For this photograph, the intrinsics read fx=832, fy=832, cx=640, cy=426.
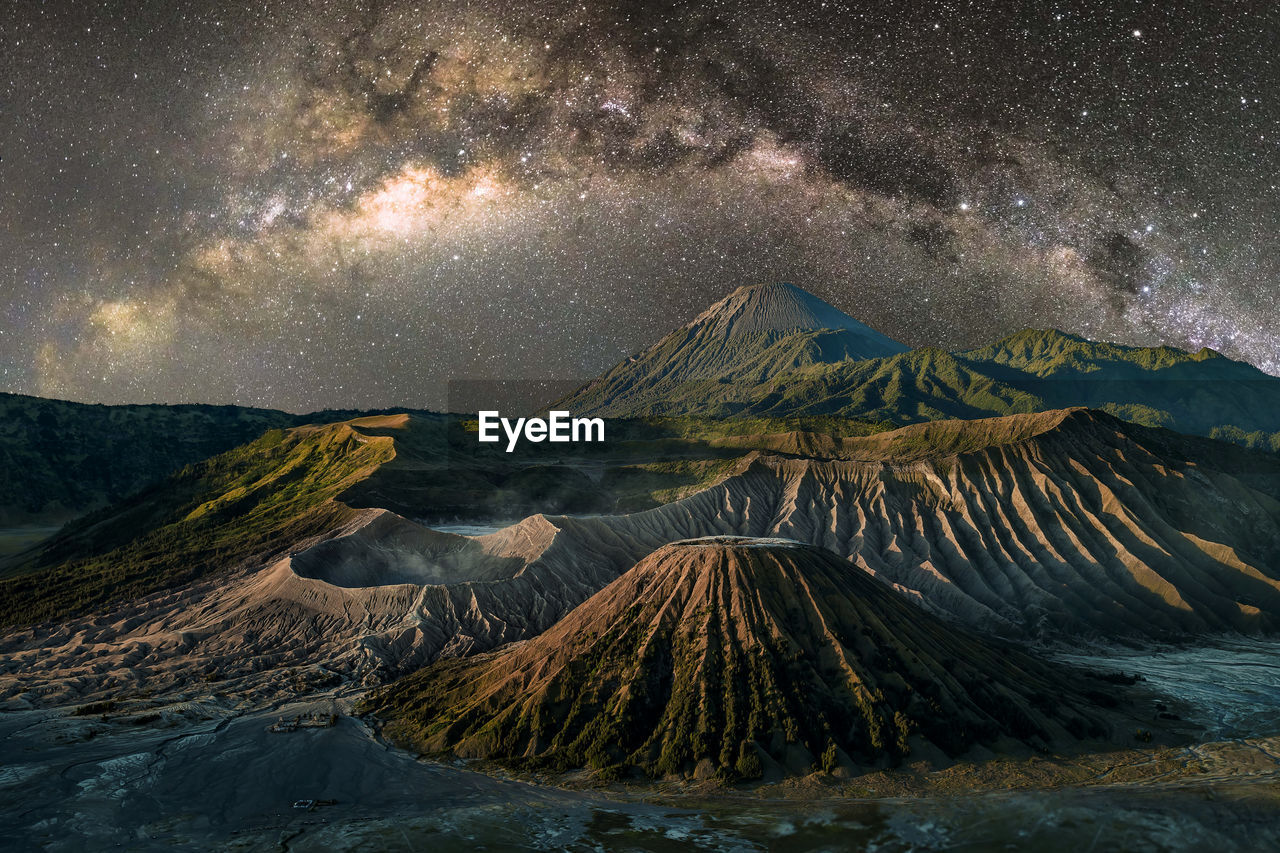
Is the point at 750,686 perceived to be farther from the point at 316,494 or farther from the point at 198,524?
the point at 198,524

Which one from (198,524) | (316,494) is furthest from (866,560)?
(198,524)

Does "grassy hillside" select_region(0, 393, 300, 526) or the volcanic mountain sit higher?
"grassy hillside" select_region(0, 393, 300, 526)

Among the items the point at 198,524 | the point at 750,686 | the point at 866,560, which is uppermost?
the point at 198,524

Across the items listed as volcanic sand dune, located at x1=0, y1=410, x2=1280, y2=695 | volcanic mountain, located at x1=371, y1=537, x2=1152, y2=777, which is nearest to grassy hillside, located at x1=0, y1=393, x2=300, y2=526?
volcanic sand dune, located at x1=0, y1=410, x2=1280, y2=695

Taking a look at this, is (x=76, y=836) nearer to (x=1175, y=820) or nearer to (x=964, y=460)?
(x=1175, y=820)

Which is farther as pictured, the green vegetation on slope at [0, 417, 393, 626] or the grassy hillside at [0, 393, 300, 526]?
the grassy hillside at [0, 393, 300, 526]

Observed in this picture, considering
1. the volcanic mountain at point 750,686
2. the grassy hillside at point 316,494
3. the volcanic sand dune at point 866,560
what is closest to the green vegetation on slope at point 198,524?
the grassy hillside at point 316,494

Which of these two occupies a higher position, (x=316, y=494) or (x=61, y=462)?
(x=61, y=462)

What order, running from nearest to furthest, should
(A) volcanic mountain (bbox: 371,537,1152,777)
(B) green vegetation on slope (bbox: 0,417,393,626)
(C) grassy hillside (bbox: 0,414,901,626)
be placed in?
(A) volcanic mountain (bbox: 371,537,1152,777), (B) green vegetation on slope (bbox: 0,417,393,626), (C) grassy hillside (bbox: 0,414,901,626)

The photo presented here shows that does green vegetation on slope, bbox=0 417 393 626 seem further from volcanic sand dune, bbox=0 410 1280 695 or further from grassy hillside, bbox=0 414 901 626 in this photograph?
volcanic sand dune, bbox=0 410 1280 695
